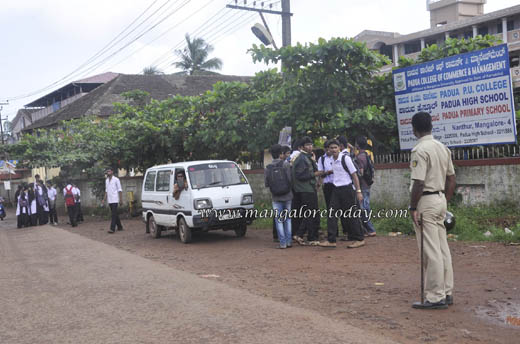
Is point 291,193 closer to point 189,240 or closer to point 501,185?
point 189,240

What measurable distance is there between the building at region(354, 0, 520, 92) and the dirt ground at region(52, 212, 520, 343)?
2238 cm

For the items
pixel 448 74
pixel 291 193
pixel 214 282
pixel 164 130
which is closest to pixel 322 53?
pixel 448 74

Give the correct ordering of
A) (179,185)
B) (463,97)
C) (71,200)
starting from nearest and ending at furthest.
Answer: (463,97), (179,185), (71,200)

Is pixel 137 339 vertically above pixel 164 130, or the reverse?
pixel 164 130

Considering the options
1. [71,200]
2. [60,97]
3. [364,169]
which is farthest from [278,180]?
[60,97]

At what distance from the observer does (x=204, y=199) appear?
11914 millimetres

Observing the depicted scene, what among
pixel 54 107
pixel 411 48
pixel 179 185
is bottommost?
pixel 179 185

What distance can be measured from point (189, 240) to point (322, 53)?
216 inches

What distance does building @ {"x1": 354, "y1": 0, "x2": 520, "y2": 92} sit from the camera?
3772 cm

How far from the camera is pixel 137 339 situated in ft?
16.4

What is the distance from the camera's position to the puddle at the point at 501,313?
499cm

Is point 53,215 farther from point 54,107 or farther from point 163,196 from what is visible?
point 54,107

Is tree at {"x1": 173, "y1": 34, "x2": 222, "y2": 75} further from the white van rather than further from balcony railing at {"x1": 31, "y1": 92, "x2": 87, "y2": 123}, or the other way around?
the white van

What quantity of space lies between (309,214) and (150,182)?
5.21 metres
